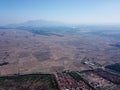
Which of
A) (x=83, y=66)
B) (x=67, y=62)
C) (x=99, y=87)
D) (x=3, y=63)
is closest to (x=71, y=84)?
(x=99, y=87)

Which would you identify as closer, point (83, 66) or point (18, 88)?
point (18, 88)

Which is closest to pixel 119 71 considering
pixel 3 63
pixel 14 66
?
pixel 14 66

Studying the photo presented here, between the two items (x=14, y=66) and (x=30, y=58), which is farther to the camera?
(x=30, y=58)

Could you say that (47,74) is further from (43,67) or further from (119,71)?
(119,71)

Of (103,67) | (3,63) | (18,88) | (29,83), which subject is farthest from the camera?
(3,63)

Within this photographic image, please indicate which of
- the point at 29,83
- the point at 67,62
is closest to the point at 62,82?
the point at 29,83

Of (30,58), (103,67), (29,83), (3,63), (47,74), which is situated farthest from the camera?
(30,58)

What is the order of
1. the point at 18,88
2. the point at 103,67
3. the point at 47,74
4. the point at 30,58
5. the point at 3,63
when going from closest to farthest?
1. the point at 18,88
2. the point at 47,74
3. the point at 103,67
4. the point at 3,63
5. the point at 30,58

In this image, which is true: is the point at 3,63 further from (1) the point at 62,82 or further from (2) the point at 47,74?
(1) the point at 62,82

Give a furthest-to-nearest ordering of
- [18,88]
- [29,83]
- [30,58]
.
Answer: [30,58] → [29,83] → [18,88]
